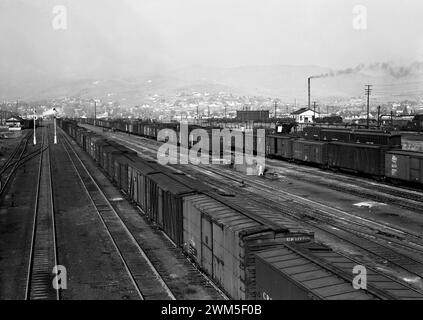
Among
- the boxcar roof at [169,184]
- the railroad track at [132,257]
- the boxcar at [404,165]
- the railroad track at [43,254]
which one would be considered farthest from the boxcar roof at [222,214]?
the boxcar at [404,165]

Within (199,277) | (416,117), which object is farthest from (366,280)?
(416,117)

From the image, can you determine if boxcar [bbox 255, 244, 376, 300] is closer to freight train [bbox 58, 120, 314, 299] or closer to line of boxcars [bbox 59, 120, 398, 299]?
line of boxcars [bbox 59, 120, 398, 299]

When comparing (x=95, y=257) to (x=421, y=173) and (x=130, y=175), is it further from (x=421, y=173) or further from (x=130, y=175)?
(x=421, y=173)

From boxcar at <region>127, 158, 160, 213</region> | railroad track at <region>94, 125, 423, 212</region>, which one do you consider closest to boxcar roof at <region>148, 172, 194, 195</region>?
boxcar at <region>127, 158, 160, 213</region>

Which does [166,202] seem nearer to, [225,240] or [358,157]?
[225,240]

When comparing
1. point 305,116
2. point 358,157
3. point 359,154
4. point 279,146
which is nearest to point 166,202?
point 359,154

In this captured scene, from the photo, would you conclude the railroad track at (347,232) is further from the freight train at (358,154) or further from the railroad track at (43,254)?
the railroad track at (43,254)
